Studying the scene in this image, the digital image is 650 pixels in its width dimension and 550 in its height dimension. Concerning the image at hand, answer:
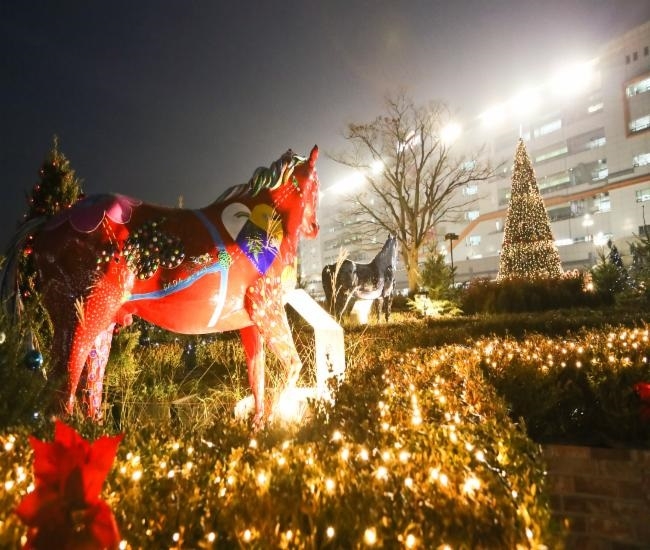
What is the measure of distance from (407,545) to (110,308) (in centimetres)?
245

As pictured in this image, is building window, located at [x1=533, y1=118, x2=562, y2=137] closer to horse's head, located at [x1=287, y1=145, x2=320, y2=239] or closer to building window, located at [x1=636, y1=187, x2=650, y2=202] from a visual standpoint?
building window, located at [x1=636, y1=187, x2=650, y2=202]

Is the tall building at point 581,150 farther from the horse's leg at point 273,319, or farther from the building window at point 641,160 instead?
the horse's leg at point 273,319

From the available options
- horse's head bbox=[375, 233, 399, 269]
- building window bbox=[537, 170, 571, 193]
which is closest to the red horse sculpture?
horse's head bbox=[375, 233, 399, 269]

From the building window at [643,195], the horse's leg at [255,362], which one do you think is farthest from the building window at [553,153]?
the horse's leg at [255,362]

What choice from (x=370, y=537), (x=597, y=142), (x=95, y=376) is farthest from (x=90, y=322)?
(x=597, y=142)

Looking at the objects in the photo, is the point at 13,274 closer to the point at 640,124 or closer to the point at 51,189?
the point at 51,189

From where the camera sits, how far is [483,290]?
17.6 m

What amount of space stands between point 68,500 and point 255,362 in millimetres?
2553

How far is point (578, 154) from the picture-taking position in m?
37.1

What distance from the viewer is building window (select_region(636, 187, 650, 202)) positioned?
104 feet

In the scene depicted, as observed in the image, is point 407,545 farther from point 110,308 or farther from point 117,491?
point 110,308

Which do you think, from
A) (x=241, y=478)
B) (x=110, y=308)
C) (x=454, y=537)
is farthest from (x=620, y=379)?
(x=110, y=308)

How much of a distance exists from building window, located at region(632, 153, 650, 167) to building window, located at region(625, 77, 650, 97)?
4.29 m

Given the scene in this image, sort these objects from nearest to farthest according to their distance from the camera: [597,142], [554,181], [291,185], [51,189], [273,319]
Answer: [273,319] → [291,185] → [51,189] → [597,142] → [554,181]
